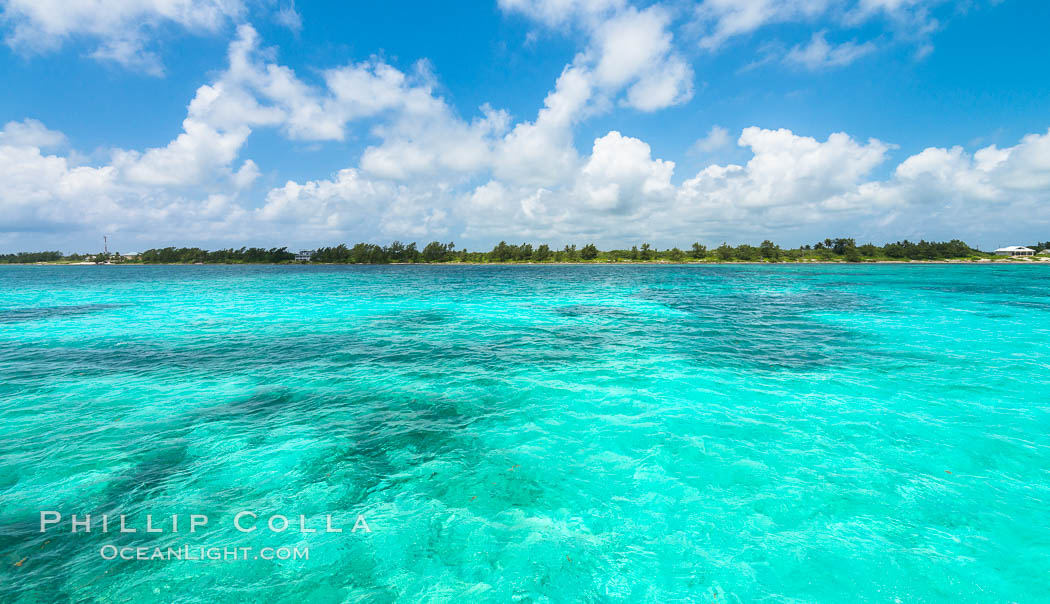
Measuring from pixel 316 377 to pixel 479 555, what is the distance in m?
10.8

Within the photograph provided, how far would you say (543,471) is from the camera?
27.3 ft

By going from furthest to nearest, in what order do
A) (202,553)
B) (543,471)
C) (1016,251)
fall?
(1016,251) → (543,471) → (202,553)

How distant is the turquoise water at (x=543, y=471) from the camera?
548 centimetres

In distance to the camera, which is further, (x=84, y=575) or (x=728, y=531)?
(x=728, y=531)

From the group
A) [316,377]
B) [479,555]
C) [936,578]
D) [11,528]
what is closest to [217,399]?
[316,377]

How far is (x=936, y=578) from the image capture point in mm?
→ 5383

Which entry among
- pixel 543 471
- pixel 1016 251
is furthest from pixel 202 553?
pixel 1016 251

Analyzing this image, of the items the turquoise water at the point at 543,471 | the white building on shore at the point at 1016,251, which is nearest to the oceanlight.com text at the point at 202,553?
the turquoise water at the point at 543,471

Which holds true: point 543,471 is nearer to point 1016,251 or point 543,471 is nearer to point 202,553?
point 202,553

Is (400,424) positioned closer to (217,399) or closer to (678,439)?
(217,399)

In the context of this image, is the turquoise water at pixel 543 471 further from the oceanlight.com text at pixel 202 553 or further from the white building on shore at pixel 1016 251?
the white building on shore at pixel 1016 251

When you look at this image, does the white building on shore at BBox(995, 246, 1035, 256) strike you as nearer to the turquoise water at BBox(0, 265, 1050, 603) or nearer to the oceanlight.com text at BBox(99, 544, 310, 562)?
the turquoise water at BBox(0, 265, 1050, 603)

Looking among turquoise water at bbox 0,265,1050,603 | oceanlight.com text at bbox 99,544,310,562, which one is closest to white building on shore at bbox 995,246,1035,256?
turquoise water at bbox 0,265,1050,603

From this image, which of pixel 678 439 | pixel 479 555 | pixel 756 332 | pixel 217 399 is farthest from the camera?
pixel 756 332
